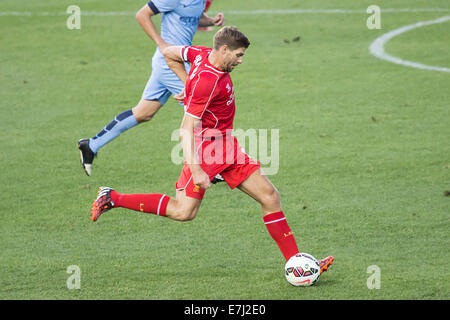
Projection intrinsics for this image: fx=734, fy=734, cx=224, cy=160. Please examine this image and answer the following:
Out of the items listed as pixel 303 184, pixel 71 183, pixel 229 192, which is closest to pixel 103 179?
pixel 71 183

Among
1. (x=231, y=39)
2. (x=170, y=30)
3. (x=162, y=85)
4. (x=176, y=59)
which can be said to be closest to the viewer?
(x=231, y=39)

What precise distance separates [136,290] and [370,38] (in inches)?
399

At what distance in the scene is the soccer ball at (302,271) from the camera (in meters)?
5.62

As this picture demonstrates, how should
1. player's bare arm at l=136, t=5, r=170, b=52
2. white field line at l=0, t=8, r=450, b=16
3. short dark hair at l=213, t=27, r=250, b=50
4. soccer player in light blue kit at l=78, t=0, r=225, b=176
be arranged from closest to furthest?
short dark hair at l=213, t=27, r=250, b=50 < player's bare arm at l=136, t=5, r=170, b=52 < soccer player in light blue kit at l=78, t=0, r=225, b=176 < white field line at l=0, t=8, r=450, b=16

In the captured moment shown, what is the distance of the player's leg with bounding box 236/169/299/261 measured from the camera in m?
5.73

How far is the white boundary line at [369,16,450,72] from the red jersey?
774cm

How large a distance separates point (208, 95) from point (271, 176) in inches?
124

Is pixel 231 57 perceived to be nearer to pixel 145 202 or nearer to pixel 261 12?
pixel 145 202

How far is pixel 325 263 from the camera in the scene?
577 centimetres

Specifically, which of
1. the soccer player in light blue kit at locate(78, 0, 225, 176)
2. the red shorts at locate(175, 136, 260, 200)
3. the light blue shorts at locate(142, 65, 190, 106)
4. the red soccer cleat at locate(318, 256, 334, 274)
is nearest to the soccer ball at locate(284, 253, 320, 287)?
the red soccer cleat at locate(318, 256, 334, 274)

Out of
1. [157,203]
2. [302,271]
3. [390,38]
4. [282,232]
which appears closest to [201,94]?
[157,203]

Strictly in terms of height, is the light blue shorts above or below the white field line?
below

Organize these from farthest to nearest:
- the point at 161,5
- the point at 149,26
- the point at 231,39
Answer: the point at 161,5 < the point at 149,26 < the point at 231,39

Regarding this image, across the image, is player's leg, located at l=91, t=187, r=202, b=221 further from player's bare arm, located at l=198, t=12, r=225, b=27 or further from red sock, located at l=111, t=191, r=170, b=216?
player's bare arm, located at l=198, t=12, r=225, b=27
